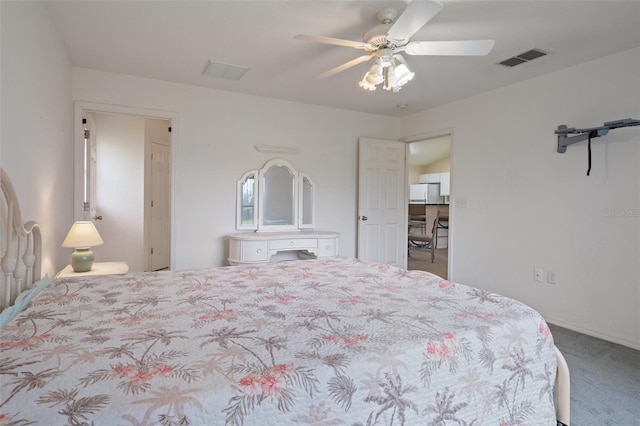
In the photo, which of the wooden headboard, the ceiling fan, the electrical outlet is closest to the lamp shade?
the wooden headboard

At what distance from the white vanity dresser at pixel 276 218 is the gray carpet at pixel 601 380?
2.39 metres

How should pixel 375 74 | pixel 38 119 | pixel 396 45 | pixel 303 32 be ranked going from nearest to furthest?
pixel 38 119 < pixel 396 45 < pixel 375 74 < pixel 303 32

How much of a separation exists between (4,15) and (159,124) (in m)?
3.63

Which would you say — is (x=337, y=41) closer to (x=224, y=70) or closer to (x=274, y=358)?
(x=224, y=70)

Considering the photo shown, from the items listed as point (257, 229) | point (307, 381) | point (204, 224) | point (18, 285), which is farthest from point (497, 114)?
point (18, 285)

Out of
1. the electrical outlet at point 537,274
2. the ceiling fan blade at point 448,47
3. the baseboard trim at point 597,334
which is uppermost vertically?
the ceiling fan blade at point 448,47

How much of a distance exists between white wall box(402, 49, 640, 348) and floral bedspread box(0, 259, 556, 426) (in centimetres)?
209

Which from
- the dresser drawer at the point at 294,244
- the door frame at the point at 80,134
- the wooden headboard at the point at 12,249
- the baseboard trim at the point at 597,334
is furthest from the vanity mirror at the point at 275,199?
the baseboard trim at the point at 597,334

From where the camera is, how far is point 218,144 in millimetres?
3877

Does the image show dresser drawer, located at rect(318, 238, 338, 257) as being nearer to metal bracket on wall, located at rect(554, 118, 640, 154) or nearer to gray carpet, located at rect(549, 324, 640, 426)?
gray carpet, located at rect(549, 324, 640, 426)

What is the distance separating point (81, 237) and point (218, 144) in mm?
1740

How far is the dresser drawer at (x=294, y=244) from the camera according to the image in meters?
3.79

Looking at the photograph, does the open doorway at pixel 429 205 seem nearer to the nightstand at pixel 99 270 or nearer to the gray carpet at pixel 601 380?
the gray carpet at pixel 601 380

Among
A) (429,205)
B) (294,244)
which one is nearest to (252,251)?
(294,244)
